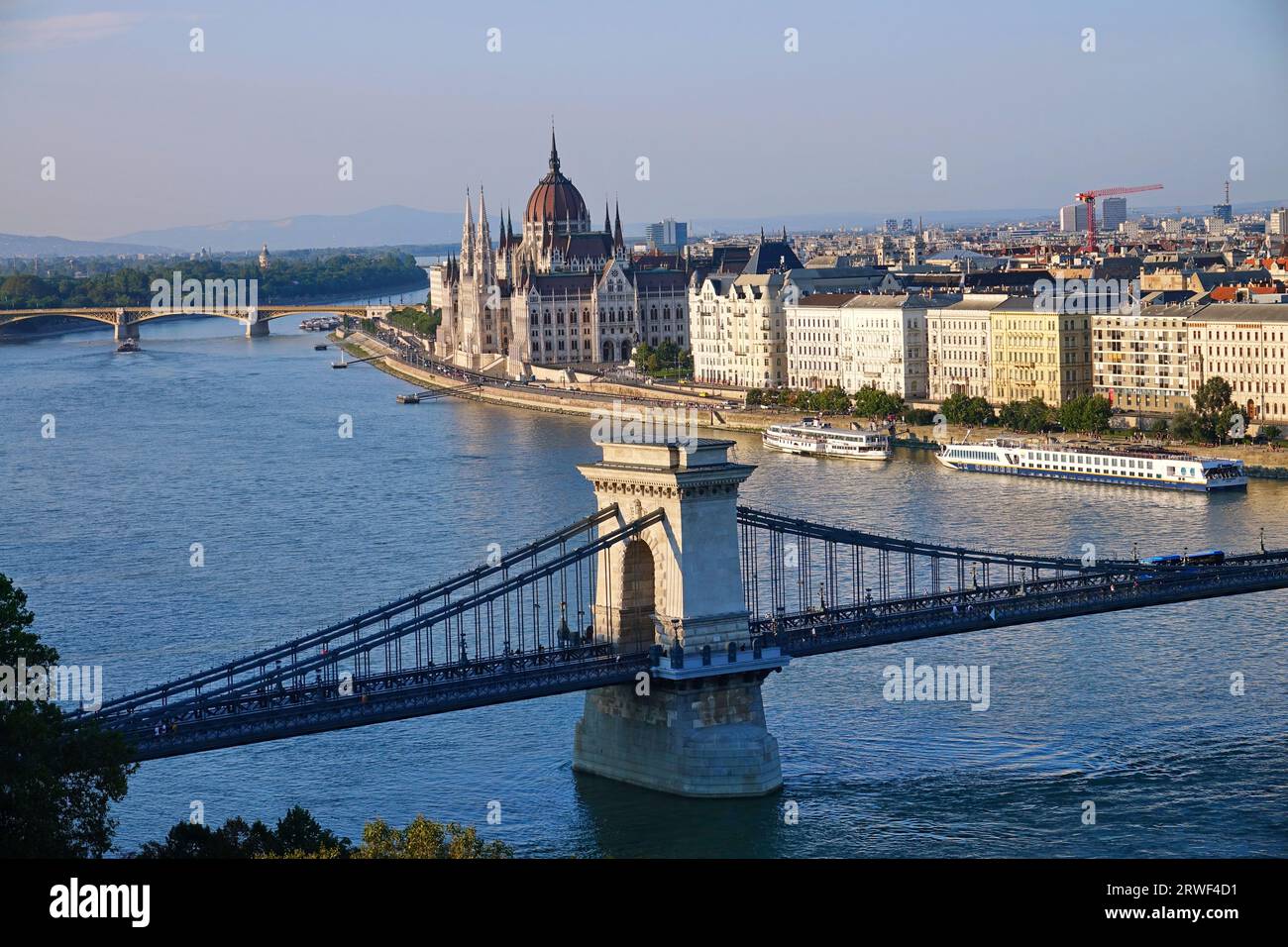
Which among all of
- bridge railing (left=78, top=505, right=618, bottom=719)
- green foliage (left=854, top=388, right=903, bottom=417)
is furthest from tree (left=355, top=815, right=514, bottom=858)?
green foliage (left=854, top=388, right=903, bottom=417)

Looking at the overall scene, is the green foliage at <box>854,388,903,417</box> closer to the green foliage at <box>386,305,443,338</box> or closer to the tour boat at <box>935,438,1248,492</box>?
the tour boat at <box>935,438,1248,492</box>

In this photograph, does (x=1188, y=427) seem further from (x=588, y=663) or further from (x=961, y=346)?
(x=588, y=663)

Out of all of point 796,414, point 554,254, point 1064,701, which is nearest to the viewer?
point 1064,701

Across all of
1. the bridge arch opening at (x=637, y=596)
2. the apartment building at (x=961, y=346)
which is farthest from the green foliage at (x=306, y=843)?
the apartment building at (x=961, y=346)

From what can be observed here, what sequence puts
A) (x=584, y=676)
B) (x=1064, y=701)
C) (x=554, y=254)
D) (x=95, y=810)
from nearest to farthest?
1. (x=95, y=810)
2. (x=584, y=676)
3. (x=1064, y=701)
4. (x=554, y=254)

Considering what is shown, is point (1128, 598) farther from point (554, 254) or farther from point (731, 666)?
point (554, 254)

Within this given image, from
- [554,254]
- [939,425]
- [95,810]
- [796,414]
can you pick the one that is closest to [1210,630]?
[95,810]
